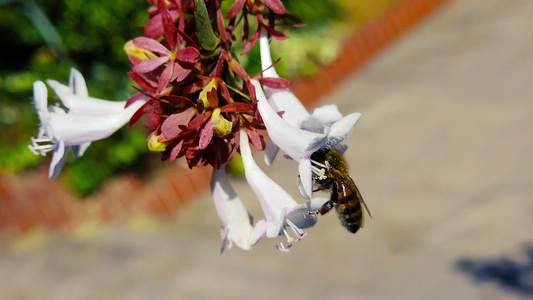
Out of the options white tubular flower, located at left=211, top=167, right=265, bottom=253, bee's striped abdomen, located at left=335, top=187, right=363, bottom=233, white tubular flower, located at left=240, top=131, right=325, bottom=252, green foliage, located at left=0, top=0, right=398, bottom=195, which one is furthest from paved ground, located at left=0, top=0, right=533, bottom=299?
white tubular flower, located at left=240, top=131, right=325, bottom=252

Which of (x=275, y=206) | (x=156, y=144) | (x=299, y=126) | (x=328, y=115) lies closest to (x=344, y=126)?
(x=328, y=115)

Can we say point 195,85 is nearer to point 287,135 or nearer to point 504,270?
point 287,135

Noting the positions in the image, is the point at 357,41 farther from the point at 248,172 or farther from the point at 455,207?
the point at 248,172

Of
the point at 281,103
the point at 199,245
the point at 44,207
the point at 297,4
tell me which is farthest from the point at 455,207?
the point at 281,103

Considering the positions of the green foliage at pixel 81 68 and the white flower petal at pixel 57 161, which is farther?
the green foliage at pixel 81 68

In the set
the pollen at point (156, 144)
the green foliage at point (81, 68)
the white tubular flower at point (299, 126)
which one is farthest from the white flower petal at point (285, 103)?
the green foliage at point (81, 68)

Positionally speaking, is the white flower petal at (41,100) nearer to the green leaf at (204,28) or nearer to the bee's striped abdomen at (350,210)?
the green leaf at (204,28)
